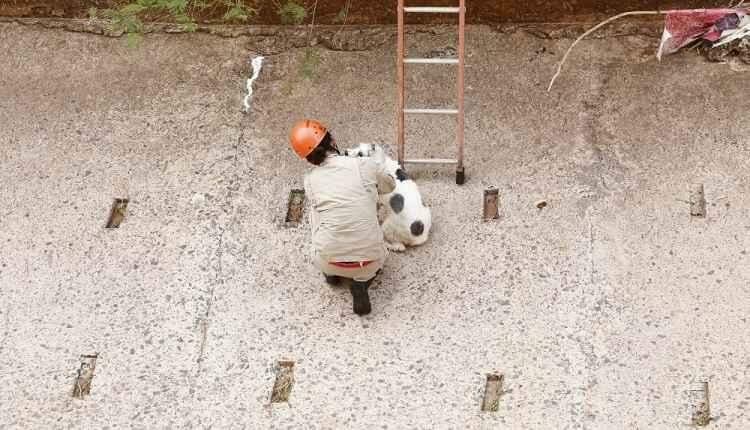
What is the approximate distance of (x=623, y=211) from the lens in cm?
569

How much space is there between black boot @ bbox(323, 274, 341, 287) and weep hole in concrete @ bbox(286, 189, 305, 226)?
477 mm

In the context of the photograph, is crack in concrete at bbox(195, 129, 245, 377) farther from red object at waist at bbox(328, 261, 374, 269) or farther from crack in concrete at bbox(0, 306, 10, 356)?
crack in concrete at bbox(0, 306, 10, 356)

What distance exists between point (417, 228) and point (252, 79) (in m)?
1.67

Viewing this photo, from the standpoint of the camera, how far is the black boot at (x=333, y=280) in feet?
18.0

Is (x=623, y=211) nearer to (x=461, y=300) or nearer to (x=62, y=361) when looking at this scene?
(x=461, y=300)

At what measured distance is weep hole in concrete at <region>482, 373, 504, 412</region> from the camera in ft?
16.4

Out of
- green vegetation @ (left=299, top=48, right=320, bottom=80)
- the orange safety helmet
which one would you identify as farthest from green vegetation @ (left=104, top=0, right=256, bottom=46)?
the orange safety helmet

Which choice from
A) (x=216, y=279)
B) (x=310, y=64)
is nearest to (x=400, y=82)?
(x=310, y=64)

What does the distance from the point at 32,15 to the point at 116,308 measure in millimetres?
2532

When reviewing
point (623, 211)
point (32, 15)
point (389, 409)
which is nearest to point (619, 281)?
point (623, 211)

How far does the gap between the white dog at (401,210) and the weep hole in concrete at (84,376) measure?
5.25ft

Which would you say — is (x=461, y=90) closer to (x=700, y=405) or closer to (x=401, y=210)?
(x=401, y=210)

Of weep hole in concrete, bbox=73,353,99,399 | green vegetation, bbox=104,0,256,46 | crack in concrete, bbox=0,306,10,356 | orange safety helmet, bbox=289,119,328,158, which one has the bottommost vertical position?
weep hole in concrete, bbox=73,353,99,399

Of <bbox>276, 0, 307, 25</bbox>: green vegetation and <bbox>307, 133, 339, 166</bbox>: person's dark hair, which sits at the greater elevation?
<bbox>276, 0, 307, 25</bbox>: green vegetation
